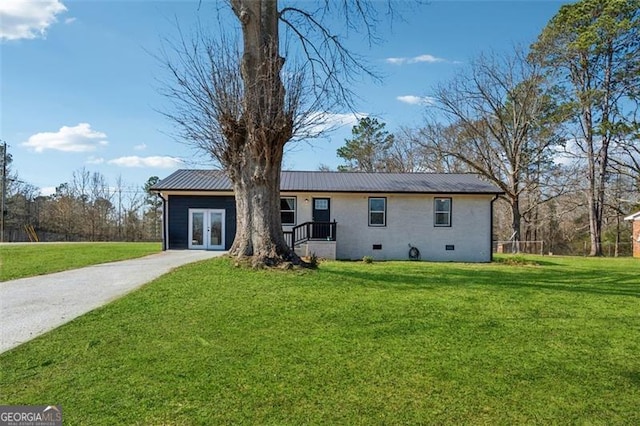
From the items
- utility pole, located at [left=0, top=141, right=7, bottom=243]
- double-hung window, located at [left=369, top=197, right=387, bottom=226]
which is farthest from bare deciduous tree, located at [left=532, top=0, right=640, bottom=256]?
utility pole, located at [left=0, top=141, right=7, bottom=243]

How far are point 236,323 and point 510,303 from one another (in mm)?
4108

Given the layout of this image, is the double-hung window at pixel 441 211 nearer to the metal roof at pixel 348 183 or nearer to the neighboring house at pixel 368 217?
the neighboring house at pixel 368 217

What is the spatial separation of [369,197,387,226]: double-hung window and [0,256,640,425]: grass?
428 inches

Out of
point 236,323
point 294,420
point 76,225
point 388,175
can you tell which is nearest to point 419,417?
point 294,420

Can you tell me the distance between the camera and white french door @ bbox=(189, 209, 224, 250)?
59.1 ft

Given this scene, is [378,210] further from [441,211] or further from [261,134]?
[261,134]

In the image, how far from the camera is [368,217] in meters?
17.9

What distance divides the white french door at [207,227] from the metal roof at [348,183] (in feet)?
3.51

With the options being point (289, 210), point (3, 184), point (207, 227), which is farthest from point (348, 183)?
point (3, 184)

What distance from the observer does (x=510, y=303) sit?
21.3 feet

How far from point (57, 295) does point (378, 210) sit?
12869 millimetres

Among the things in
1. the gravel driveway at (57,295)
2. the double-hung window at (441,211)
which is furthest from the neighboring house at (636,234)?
the gravel driveway at (57,295)

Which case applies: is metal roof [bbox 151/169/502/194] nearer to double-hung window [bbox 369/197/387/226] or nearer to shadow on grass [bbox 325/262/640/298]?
double-hung window [bbox 369/197/387/226]

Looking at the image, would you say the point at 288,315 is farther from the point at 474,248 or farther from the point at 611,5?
the point at 611,5
